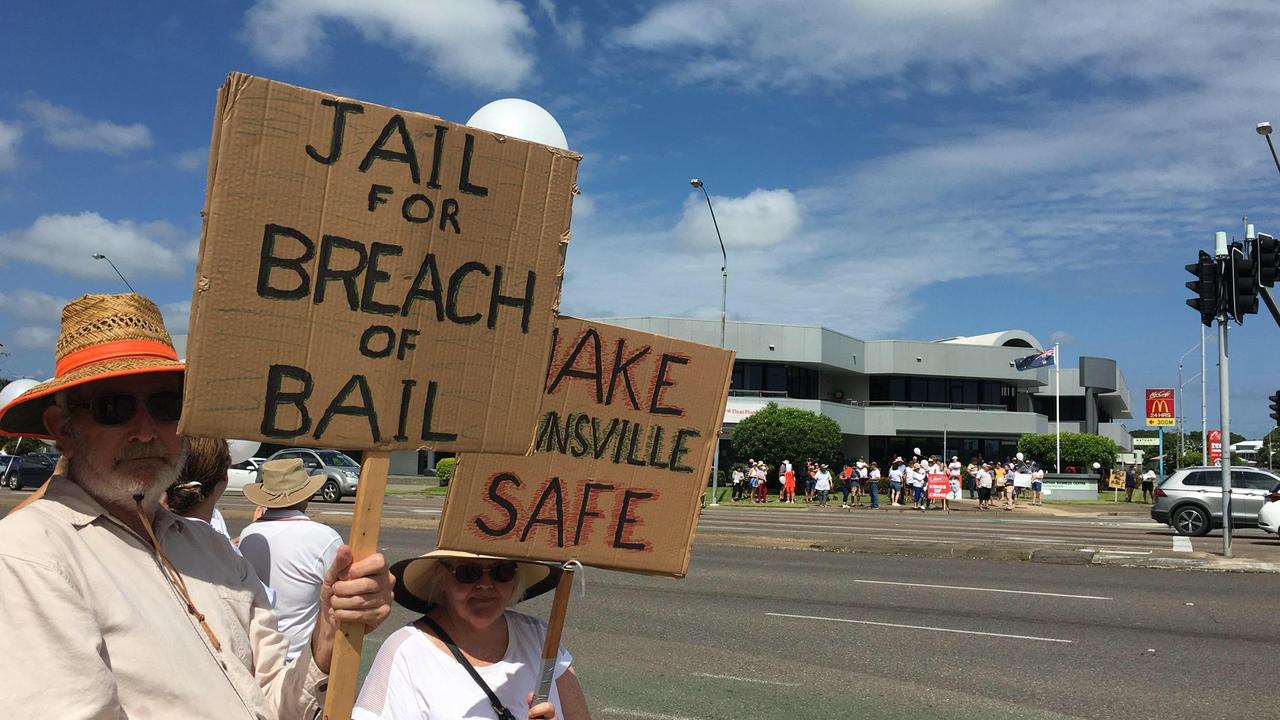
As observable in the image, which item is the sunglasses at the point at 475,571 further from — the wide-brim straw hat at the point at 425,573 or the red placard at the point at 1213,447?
the red placard at the point at 1213,447

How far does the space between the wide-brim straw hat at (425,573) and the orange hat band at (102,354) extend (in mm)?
975

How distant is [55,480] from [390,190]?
96 cm

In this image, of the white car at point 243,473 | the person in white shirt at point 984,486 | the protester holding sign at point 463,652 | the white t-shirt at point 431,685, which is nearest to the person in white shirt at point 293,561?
the protester holding sign at point 463,652

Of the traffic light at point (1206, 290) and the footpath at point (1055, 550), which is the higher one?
the traffic light at point (1206, 290)

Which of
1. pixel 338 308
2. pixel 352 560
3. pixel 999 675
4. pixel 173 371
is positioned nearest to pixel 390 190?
pixel 338 308

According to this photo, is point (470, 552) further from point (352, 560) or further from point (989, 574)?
point (989, 574)

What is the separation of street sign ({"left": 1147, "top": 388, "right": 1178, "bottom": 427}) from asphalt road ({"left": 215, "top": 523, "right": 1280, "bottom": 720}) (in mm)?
44216

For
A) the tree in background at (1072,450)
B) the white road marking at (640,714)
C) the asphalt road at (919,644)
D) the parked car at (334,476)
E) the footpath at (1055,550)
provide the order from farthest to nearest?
1. the tree in background at (1072,450)
2. the parked car at (334,476)
3. the footpath at (1055,550)
4. the asphalt road at (919,644)
5. the white road marking at (640,714)

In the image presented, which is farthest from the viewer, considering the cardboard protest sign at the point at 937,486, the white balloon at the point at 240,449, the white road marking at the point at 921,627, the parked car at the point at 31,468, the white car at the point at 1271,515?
the cardboard protest sign at the point at 937,486

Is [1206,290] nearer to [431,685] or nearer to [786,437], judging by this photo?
[431,685]

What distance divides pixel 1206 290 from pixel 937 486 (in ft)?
62.9

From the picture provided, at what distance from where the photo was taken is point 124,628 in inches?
83.5

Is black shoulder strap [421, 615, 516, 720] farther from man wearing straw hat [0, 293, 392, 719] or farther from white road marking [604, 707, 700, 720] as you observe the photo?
white road marking [604, 707, 700, 720]

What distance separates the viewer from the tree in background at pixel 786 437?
48281 millimetres
